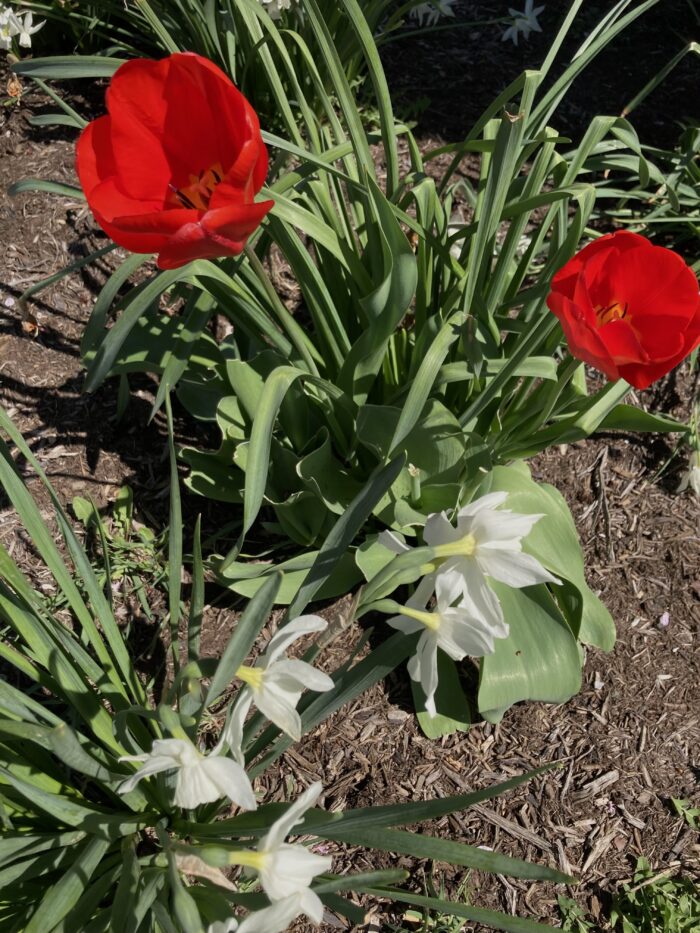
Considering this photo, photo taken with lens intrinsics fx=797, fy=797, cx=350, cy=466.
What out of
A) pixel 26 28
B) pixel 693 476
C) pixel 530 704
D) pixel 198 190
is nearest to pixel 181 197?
pixel 198 190

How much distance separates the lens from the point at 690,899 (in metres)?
1.73

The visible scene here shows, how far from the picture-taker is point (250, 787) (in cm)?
100

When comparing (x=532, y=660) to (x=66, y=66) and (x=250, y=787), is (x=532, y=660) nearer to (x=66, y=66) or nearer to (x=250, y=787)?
Result: (x=250, y=787)

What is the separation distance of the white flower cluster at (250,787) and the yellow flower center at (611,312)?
0.80 meters

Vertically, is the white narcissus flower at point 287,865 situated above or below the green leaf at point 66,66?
below

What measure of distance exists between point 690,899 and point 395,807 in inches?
39.7

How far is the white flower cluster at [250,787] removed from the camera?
0.90 m

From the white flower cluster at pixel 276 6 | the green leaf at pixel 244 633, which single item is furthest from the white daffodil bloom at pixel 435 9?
the green leaf at pixel 244 633

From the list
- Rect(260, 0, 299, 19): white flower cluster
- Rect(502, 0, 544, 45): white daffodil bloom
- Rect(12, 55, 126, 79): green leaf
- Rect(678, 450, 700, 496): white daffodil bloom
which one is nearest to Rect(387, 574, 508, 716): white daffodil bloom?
Rect(12, 55, 126, 79): green leaf

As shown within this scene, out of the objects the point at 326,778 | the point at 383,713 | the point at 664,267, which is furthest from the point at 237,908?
the point at 664,267

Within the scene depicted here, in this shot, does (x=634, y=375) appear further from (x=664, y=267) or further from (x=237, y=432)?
(x=237, y=432)

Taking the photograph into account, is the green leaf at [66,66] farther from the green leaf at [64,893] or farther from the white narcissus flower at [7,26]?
the green leaf at [64,893]

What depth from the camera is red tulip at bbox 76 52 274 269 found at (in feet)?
3.48

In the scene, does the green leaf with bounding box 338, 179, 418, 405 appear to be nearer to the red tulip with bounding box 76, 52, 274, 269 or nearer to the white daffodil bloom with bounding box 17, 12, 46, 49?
the red tulip with bounding box 76, 52, 274, 269
